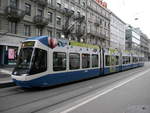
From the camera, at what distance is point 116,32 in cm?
6669

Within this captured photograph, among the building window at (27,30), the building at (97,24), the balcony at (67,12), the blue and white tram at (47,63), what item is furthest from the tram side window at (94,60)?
the building at (97,24)

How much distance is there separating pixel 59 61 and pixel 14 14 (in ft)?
49.0

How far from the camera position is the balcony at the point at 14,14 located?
23.0m

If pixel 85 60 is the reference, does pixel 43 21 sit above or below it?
above

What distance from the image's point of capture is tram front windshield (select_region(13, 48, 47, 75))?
951cm

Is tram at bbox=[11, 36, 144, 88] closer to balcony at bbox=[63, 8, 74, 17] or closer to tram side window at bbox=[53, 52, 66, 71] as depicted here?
tram side window at bbox=[53, 52, 66, 71]

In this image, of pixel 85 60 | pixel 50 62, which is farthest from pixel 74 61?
pixel 50 62

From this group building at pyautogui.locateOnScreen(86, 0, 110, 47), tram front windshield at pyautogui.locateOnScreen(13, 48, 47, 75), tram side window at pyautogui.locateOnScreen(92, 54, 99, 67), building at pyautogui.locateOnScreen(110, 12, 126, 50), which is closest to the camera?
tram front windshield at pyautogui.locateOnScreen(13, 48, 47, 75)

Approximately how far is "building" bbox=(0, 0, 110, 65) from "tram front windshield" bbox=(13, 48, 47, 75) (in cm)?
848

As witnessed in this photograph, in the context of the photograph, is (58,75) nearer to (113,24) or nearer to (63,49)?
(63,49)

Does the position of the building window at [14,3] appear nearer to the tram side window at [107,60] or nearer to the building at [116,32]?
the tram side window at [107,60]

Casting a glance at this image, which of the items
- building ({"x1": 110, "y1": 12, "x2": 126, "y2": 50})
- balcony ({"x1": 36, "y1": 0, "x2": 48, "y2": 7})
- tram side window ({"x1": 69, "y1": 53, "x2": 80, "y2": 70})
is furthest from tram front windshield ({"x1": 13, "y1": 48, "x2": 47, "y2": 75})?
building ({"x1": 110, "y1": 12, "x2": 126, "y2": 50})

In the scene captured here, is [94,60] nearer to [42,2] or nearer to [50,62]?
[50,62]

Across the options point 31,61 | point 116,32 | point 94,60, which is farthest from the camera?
point 116,32
